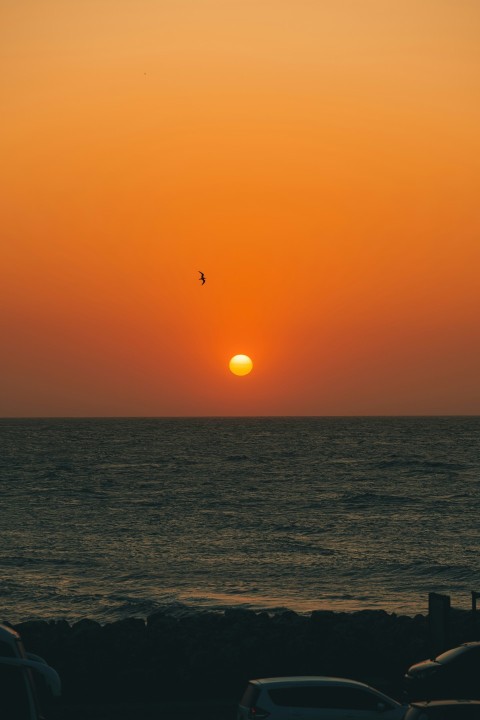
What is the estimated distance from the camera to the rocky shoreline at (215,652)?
82.3ft

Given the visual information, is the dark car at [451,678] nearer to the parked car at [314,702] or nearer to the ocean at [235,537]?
the parked car at [314,702]

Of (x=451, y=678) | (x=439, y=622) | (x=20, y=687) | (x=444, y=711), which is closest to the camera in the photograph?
(x=20, y=687)

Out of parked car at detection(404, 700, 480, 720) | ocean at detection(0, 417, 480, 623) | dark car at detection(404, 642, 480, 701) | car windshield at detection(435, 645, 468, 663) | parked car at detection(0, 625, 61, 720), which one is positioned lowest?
ocean at detection(0, 417, 480, 623)

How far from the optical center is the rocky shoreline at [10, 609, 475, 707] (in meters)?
25.1

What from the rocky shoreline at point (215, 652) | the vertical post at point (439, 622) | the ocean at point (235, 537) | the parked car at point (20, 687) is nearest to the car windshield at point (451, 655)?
the vertical post at point (439, 622)

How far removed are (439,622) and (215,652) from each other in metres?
6.50

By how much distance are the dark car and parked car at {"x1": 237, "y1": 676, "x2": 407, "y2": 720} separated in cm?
307

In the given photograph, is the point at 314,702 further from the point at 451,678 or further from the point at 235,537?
the point at 235,537

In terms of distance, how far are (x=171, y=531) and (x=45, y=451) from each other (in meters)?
115

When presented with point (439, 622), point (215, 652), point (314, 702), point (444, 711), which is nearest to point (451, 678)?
point (439, 622)

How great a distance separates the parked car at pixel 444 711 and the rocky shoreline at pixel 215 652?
25.1 ft

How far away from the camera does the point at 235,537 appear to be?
212ft

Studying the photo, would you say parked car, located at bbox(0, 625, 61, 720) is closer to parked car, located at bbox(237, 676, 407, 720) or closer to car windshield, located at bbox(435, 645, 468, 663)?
parked car, located at bbox(237, 676, 407, 720)

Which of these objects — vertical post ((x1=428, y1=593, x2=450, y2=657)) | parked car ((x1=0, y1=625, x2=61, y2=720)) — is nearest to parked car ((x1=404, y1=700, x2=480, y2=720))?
parked car ((x1=0, y1=625, x2=61, y2=720))
